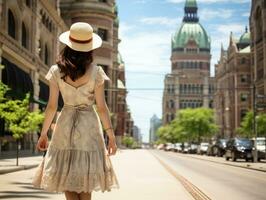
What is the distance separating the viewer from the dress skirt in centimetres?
Result: 604

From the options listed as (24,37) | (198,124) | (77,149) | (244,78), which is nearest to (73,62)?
(77,149)

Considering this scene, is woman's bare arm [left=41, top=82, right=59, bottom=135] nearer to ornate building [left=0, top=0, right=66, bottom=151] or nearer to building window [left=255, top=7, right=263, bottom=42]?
ornate building [left=0, top=0, right=66, bottom=151]

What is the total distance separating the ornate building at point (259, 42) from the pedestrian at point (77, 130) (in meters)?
81.5

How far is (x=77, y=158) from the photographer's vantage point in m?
6.07

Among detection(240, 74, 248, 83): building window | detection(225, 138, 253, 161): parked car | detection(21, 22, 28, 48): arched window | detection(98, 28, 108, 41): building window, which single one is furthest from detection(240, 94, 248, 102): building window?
detection(21, 22, 28, 48): arched window

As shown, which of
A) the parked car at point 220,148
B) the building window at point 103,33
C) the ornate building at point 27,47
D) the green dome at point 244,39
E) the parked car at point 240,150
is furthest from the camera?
the green dome at point 244,39

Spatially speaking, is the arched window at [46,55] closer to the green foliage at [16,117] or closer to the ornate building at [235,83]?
the green foliage at [16,117]

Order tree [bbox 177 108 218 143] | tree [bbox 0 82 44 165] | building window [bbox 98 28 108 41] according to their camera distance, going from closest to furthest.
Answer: tree [bbox 0 82 44 165] < building window [bbox 98 28 108 41] < tree [bbox 177 108 218 143]

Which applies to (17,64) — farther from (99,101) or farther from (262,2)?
(262,2)

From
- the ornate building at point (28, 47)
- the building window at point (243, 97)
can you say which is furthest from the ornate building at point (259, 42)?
the ornate building at point (28, 47)

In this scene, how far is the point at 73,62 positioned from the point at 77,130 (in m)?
0.71

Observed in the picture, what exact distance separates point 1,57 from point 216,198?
2511cm

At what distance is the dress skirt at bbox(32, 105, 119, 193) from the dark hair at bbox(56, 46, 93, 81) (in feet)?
1.14

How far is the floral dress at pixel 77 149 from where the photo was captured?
19.8ft
